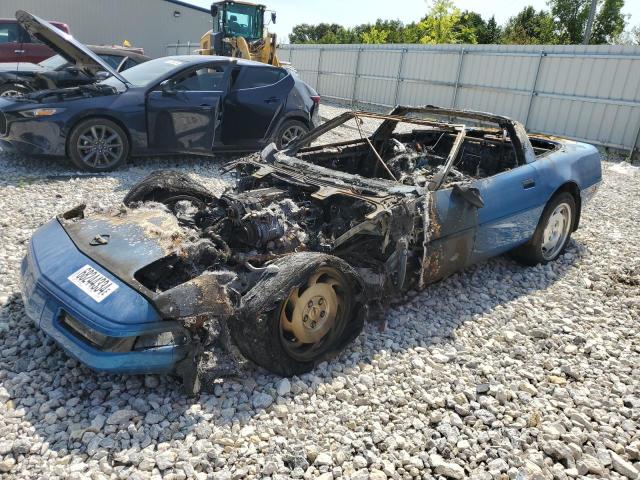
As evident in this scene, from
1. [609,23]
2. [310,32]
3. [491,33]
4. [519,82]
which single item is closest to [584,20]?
[609,23]

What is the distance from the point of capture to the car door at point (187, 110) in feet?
23.5

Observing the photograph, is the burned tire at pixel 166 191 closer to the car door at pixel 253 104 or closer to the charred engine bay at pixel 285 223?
the charred engine bay at pixel 285 223

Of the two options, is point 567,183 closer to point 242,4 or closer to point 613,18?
point 242,4

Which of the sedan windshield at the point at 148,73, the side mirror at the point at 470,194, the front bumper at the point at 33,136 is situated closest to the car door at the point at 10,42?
the sedan windshield at the point at 148,73

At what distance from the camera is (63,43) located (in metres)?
6.93

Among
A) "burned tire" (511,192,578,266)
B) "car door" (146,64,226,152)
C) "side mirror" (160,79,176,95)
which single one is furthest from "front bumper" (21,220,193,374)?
"side mirror" (160,79,176,95)

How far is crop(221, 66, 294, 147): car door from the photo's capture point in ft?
25.2

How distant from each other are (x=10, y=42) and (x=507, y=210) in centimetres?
1295

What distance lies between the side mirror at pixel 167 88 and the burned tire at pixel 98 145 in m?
0.79

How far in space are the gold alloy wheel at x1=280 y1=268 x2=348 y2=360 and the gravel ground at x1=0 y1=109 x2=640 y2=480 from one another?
18cm

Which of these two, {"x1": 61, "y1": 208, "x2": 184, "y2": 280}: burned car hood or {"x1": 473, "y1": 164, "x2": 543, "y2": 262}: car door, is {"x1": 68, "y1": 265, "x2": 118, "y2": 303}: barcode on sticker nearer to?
{"x1": 61, "y1": 208, "x2": 184, "y2": 280}: burned car hood

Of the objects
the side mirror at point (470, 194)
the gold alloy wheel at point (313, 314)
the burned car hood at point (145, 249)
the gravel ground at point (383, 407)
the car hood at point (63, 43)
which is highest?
the car hood at point (63, 43)

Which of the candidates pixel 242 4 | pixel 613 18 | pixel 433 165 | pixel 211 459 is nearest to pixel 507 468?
pixel 211 459

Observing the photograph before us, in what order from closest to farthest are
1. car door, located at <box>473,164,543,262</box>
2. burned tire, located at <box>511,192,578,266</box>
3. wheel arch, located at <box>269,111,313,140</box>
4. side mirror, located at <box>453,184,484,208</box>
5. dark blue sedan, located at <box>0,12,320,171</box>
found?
side mirror, located at <box>453,184,484,208</box> < car door, located at <box>473,164,543,262</box> < burned tire, located at <box>511,192,578,266</box> < dark blue sedan, located at <box>0,12,320,171</box> < wheel arch, located at <box>269,111,313,140</box>
